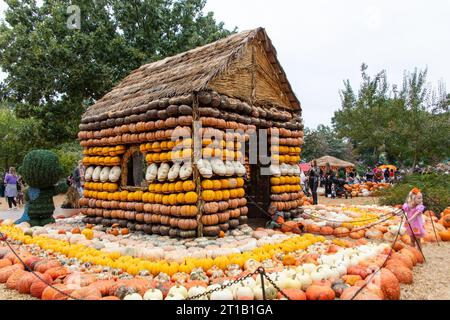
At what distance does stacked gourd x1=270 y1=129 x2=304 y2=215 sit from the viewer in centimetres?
995

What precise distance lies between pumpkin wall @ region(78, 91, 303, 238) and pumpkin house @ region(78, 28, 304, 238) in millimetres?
26

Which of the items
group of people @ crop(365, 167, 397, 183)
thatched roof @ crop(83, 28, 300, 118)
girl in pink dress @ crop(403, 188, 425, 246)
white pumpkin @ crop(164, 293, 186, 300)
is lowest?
white pumpkin @ crop(164, 293, 186, 300)

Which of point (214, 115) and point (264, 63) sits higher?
point (264, 63)

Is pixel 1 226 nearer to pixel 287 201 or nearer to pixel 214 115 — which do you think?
pixel 214 115

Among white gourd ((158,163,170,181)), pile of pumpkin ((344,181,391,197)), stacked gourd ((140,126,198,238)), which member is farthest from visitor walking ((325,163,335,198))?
white gourd ((158,163,170,181))

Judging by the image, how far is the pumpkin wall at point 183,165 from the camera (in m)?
7.82

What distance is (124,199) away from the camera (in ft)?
30.6

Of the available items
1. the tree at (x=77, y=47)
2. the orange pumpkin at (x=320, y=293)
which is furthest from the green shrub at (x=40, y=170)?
the tree at (x=77, y=47)

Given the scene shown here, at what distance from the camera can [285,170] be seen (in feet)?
33.4

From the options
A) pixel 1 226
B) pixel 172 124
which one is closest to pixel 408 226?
pixel 172 124

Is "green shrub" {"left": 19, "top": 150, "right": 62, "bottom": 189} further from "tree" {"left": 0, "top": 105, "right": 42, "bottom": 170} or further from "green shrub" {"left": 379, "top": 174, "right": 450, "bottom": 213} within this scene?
"tree" {"left": 0, "top": 105, "right": 42, "bottom": 170}

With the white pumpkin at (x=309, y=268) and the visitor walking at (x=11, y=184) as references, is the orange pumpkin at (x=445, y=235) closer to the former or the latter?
the white pumpkin at (x=309, y=268)

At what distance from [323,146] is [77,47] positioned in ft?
108

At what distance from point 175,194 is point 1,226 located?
5255mm
